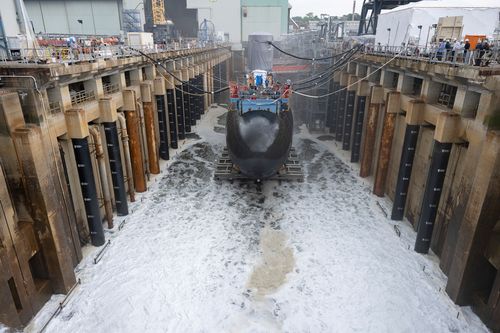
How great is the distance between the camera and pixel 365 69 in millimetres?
25031

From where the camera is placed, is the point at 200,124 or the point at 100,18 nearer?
the point at 200,124

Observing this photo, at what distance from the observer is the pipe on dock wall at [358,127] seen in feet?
77.8

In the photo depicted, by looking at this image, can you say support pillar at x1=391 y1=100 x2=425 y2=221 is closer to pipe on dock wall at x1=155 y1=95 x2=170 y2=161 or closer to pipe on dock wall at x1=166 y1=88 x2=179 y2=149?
pipe on dock wall at x1=155 y1=95 x2=170 y2=161

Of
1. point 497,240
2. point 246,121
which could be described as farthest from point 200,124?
point 497,240

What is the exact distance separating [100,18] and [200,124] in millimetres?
19730

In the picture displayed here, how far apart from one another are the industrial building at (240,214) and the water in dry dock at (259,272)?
74 millimetres

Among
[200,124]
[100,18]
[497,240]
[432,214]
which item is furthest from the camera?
[100,18]

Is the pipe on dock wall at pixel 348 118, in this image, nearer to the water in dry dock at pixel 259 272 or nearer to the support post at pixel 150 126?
the water in dry dock at pixel 259 272

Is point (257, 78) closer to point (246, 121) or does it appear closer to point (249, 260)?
point (246, 121)

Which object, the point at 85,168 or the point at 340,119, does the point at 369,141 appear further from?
the point at 85,168

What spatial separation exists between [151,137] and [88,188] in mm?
8201

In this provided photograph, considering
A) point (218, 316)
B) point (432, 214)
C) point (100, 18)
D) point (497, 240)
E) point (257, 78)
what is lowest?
point (218, 316)

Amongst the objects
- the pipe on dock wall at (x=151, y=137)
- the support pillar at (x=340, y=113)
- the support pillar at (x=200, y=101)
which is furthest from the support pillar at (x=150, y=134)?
the support pillar at (x=200, y=101)

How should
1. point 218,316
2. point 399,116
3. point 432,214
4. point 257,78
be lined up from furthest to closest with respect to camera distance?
point 257,78 → point 399,116 → point 432,214 → point 218,316
